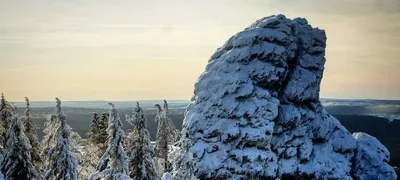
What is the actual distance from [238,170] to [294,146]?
705 cm

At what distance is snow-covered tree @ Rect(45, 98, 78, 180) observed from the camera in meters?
24.0

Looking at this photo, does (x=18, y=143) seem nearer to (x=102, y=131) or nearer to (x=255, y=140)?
(x=102, y=131)

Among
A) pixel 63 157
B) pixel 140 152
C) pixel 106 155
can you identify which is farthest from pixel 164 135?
pixel 106 155

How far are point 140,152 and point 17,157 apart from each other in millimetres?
7782

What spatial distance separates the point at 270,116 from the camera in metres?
42.4

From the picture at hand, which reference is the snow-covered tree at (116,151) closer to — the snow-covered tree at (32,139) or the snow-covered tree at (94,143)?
the snow-covered tree at (32,139)

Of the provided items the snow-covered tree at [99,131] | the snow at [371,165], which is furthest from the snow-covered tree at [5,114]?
the snow at [371,165]

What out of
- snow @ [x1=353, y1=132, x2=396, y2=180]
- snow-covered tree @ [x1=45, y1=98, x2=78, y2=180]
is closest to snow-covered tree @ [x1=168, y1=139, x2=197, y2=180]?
snow-covered tree @ [x1=45, y1=98, x2=78, y2=180]

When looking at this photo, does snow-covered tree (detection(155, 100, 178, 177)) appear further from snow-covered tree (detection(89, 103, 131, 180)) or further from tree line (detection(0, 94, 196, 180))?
snow-covered tree (detection(89, 103, 131, 180))

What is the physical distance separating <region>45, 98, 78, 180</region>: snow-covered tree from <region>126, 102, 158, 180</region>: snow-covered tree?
11.7ft

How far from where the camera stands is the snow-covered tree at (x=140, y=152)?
22.8m

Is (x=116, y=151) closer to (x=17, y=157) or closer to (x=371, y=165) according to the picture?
(x=17, y=157)

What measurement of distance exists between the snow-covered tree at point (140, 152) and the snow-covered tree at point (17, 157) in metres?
6.60

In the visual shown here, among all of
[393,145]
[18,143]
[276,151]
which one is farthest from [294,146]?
[393,145]
